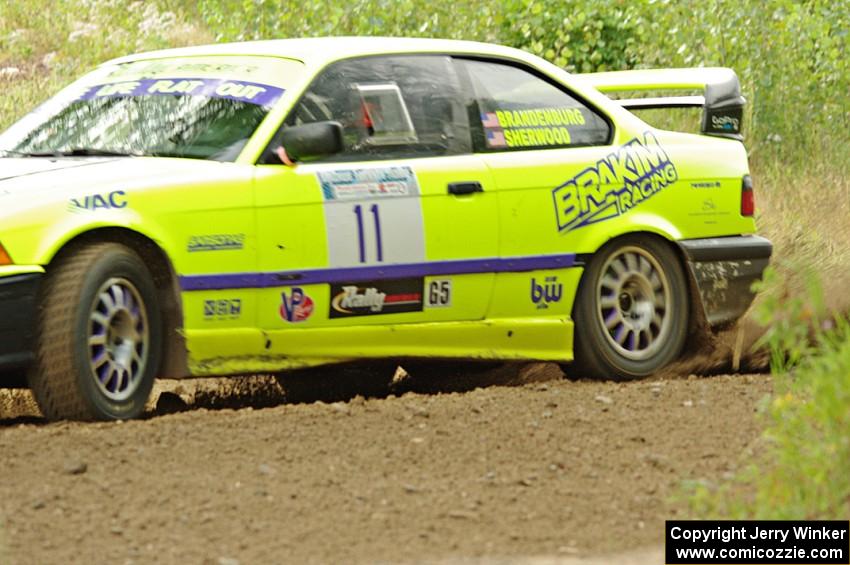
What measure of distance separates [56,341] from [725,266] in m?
3.61

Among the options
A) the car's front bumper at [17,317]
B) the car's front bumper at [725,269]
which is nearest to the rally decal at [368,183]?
the car's front bumper at [17,317]

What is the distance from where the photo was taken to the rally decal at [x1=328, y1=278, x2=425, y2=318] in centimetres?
Result: 773

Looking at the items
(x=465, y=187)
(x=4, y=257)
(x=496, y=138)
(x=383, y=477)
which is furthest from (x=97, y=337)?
(x=496, y=138)

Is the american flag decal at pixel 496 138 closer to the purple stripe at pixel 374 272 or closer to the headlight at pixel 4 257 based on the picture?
the purple stripe at pixel 374 272

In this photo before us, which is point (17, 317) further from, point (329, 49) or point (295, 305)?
point (329, 49)

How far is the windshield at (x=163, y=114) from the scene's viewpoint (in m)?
7.70

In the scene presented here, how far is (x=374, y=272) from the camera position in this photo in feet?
25.6

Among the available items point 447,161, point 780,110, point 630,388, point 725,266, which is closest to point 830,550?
point 630,388

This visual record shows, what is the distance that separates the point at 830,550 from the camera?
5.18 meters

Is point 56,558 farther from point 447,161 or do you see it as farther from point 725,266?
point 725,266

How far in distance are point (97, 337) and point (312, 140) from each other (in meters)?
1.24

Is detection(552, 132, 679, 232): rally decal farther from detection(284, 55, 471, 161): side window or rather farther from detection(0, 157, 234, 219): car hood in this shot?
detection(0, 157, 234, 219): car hood

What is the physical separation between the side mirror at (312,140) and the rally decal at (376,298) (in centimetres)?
58

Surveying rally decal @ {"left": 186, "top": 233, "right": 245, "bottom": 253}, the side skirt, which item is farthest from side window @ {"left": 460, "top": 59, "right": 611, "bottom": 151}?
rally decal @ {"left": 186, "top": 233, "right": 245, "bottom": 253}
